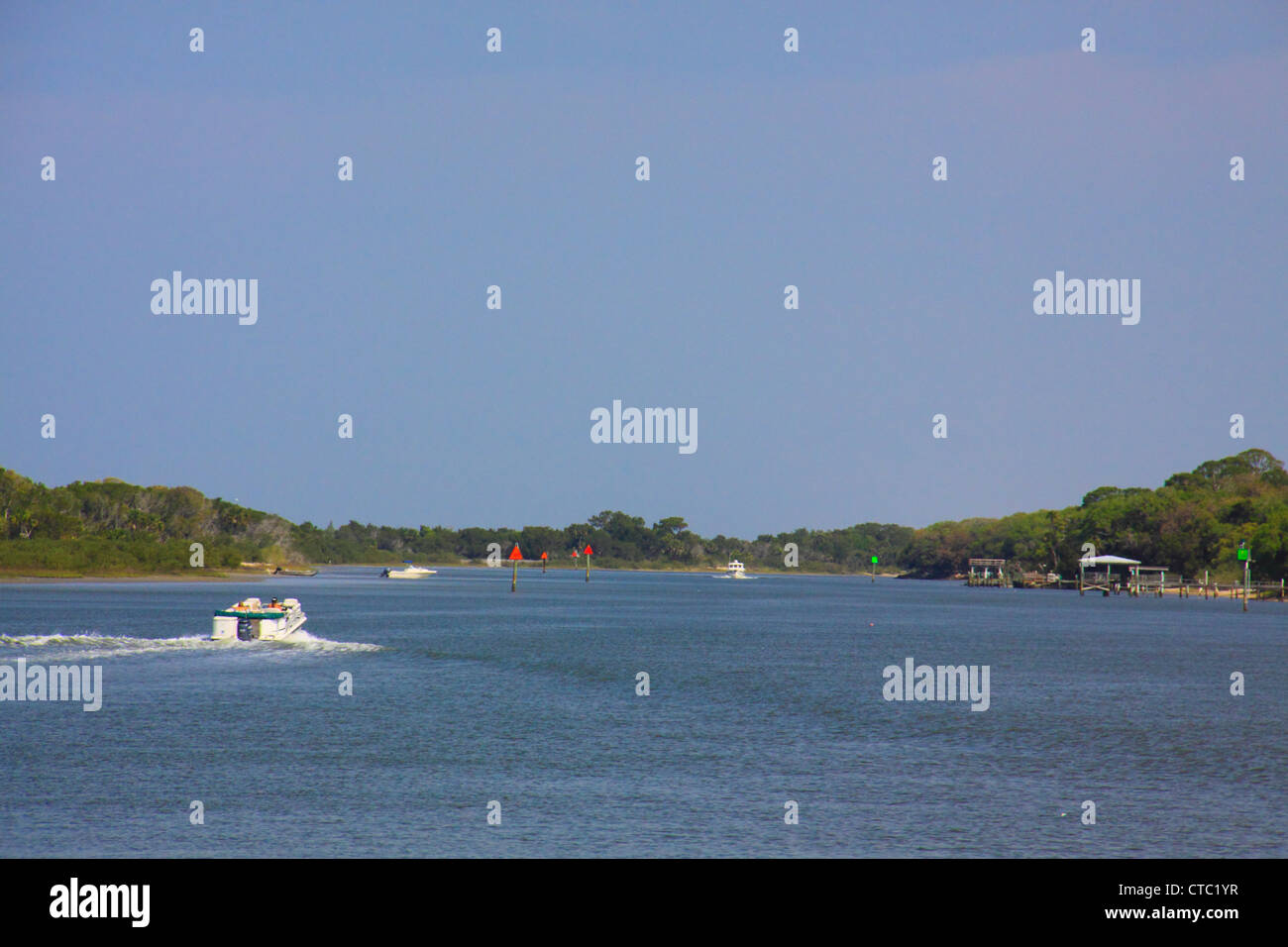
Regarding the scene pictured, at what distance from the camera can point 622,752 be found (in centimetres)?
3441

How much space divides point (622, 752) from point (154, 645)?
38.0 m

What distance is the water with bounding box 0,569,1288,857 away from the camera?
24.0 meters

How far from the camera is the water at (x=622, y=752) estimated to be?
78.7 ft

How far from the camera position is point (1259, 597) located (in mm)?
164375

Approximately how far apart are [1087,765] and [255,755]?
75.9 ft

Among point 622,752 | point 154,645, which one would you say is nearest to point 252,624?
point 154,645

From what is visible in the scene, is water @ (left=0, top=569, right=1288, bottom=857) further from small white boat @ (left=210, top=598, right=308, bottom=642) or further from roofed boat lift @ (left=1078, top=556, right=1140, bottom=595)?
roofed boat lift @ (left=1078, top=556, right=1140, bottom=595)

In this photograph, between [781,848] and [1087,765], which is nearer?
[781,848]

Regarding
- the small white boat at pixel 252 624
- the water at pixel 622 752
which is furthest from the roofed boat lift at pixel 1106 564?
the small white boat at pixel 252 624

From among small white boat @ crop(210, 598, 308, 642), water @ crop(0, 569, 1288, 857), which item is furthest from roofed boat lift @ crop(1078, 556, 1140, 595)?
small white boat @ crop(210, 598, 308, 642)

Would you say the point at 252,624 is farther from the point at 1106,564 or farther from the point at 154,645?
the point at 1106,564
